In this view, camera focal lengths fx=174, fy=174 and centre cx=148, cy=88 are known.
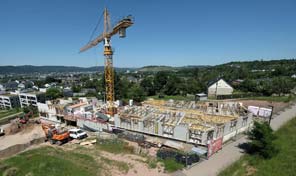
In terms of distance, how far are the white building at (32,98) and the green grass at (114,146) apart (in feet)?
137

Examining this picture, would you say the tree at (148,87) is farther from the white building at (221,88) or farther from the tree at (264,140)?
the tree at (264,140)

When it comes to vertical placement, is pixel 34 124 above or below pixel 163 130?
below

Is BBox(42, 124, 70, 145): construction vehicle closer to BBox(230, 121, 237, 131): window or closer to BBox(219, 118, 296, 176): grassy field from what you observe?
BBox(219, 118, 296, 176): grassy field

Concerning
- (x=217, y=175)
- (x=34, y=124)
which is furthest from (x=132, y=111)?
(x=34, y=124)

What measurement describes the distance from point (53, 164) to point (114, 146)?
646 cm

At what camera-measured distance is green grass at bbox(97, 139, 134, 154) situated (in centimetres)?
1899

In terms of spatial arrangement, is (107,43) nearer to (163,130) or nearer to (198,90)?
(163,130)

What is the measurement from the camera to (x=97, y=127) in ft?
85.3

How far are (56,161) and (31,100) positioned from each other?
47.1 m

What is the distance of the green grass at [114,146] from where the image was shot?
18987 mm

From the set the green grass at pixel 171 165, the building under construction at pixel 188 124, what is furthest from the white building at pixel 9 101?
the green grass at pixel 171 165

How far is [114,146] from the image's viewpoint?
20.2 m

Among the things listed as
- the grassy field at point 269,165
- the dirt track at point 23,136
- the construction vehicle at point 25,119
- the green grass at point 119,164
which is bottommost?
the dirt track at point 23,136

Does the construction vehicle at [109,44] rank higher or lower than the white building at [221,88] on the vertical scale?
higher
